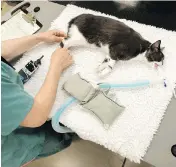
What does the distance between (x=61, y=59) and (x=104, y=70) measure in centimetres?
17

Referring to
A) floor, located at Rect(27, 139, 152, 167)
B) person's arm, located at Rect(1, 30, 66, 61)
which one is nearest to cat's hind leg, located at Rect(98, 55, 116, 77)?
person's arm, located at Rect(1, 30, 66, 61)

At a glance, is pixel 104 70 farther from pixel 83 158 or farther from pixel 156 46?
pixel 83 158

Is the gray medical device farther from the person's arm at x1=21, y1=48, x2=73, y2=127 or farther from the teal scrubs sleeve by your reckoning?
the teal scrubs sleeve

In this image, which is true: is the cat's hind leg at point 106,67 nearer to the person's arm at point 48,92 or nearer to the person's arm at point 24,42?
the person's arm at point 48,92

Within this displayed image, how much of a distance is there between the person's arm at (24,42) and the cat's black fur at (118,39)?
0.12 meters

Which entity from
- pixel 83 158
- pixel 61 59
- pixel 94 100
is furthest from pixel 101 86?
pixel 83 158

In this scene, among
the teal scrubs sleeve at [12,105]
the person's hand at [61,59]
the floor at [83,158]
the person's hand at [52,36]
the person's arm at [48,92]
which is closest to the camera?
the teal scrubs sleeve at [12,105]

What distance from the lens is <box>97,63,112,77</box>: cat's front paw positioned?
42.8 inches

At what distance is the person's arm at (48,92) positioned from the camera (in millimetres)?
922

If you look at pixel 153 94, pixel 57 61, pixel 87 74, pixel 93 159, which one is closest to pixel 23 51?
pixel 57 61

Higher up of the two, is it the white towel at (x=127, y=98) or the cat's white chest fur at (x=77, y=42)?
the cat's white chest fur at (x=77, y=42)

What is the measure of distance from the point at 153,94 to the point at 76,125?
0.97 feet

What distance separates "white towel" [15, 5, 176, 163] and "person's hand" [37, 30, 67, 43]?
31 millimetres

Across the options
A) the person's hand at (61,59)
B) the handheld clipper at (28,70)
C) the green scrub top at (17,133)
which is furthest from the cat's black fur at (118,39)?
the green scrub top at (17,133)
